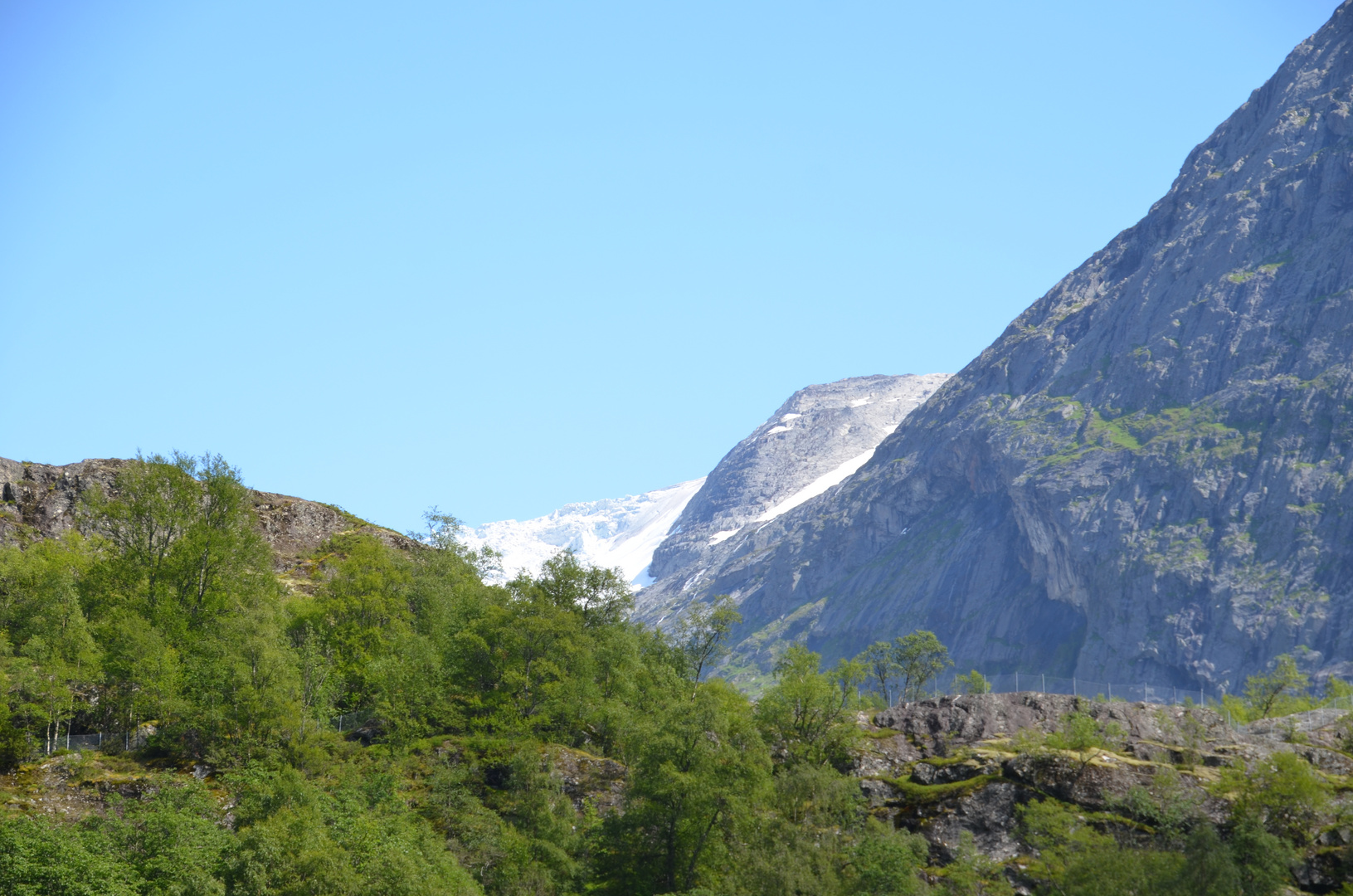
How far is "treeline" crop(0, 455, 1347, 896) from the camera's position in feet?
260

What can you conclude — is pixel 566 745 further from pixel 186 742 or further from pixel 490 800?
pixel 186 742

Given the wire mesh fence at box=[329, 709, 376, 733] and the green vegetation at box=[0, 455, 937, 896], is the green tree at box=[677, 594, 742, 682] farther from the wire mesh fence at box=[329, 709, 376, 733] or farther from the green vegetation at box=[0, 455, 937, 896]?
the wire mesh fence at box=[329, 709, 376, 733]

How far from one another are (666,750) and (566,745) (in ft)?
59.2

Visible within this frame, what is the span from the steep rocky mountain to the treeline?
24.1ft

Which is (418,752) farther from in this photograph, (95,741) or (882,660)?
Result: (882,660)

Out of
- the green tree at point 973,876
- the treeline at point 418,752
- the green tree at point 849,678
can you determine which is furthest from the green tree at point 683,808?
the green tree at point 849,678

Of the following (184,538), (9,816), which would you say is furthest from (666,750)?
(184,538)

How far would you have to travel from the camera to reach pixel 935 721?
111 m

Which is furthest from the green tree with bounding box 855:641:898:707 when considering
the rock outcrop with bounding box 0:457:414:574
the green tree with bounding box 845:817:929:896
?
the green tree with bounding box 845:817:929:896

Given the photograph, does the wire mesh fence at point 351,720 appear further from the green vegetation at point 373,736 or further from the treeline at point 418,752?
the treeline at point 418,752

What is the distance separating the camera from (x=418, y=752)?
103 m

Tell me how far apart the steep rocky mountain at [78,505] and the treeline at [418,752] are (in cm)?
735

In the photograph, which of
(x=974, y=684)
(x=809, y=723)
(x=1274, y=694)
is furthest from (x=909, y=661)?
(x=809, y=723)

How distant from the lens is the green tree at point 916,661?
153 m
